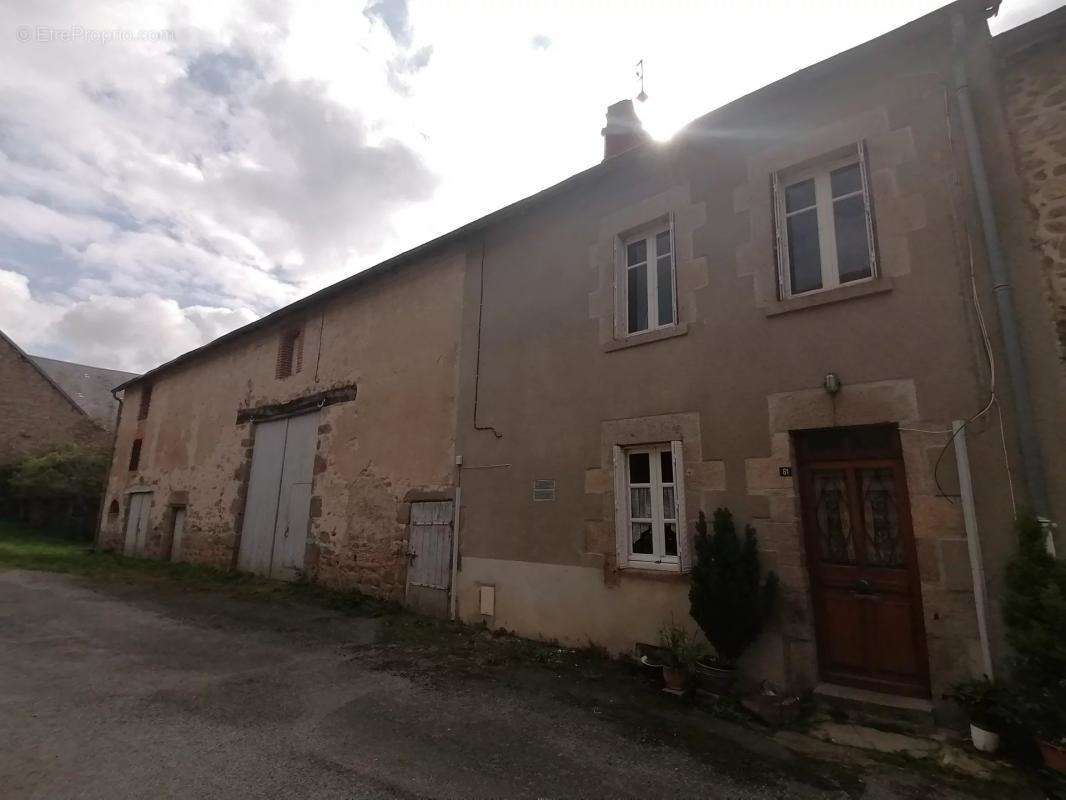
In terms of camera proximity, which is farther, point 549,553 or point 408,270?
point 408,270

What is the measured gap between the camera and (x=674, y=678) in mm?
4902

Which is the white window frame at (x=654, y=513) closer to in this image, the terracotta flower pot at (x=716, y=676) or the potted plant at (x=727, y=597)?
the potted plant at (x=727, y=597)

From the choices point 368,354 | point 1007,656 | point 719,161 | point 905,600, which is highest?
point 719,161

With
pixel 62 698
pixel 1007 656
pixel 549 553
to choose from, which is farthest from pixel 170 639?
pixel 1007 656

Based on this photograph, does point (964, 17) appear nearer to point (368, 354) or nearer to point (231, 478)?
point (368, 354)

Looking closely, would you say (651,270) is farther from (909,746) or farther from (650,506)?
(909,746)

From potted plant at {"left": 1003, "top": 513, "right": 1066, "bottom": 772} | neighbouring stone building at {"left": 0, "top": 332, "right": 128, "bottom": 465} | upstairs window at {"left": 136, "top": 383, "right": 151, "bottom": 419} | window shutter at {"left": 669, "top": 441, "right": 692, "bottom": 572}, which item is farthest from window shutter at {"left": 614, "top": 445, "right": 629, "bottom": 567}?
neighbouring stone building at {"left": 0, "top": 332, "right": 128, "bottom": 465}

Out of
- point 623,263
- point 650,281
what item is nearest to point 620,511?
point 650,281

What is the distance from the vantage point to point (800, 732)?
416 centimetres

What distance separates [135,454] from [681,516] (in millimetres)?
17930

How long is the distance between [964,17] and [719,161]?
86.8 inches

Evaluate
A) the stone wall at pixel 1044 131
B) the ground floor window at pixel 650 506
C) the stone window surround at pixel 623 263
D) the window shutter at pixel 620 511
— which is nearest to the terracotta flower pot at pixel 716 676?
the ground floor window at pixel 650 506

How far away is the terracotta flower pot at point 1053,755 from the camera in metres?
3.29

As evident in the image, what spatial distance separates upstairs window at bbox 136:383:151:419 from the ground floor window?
1686 cm
